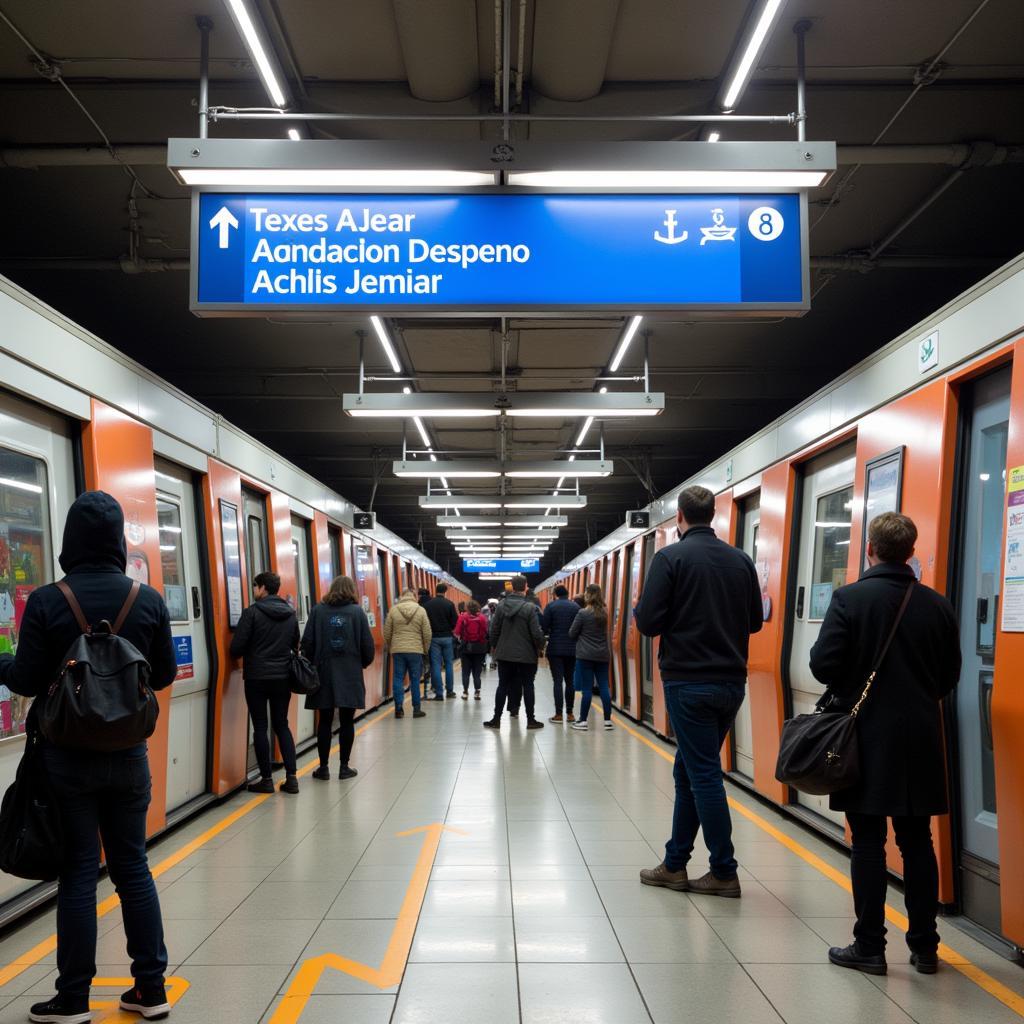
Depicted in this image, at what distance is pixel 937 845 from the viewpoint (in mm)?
4098

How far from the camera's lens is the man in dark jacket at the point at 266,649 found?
6.81 metres

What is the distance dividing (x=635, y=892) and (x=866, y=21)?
4208 mm

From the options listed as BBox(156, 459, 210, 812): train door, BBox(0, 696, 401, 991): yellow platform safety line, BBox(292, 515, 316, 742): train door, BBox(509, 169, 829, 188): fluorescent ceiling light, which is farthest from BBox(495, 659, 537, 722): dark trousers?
BBox(509, 169, 829, 188): fluorescent ceiling light

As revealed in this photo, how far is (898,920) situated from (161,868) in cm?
342

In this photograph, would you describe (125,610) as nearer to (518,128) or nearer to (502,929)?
(502,929)

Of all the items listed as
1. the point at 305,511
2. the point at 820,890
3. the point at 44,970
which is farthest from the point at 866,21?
the point at 305,511

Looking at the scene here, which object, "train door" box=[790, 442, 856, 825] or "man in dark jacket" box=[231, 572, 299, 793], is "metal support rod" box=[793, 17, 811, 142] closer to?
"train door" box=[790, 442, 856, 825]

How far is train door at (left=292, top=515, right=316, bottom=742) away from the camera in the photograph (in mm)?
9617

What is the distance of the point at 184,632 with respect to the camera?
6164 mm

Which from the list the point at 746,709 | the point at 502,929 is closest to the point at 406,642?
the point at 746,709

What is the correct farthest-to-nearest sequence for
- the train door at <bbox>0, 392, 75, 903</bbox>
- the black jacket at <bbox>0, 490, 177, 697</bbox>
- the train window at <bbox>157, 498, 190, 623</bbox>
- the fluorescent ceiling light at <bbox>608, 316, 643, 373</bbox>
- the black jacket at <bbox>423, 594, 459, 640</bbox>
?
the black jacket at <bbox>423, 594, 459, 640</bbox> → the fluorescent ceiling light at <bbox>608, 316, 643, 373</bbox> → the train window at <bbox>157, 498, 190, 623</bbox> → the train door at <bbox>0, 392, 75, 903</bbox> → the black jacket at <bbox>0, 490, 177, 697</bbox>

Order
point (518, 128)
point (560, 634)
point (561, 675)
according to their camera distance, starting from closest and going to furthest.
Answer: point (518, 128), point (560, 634), point (561, 675)

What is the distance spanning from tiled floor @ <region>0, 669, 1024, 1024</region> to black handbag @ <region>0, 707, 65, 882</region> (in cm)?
54

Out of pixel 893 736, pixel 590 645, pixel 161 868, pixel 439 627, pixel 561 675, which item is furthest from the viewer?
pixel 439 627
